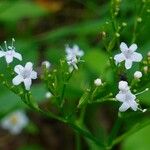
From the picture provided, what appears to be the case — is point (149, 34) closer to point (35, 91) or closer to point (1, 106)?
point (35, 91)

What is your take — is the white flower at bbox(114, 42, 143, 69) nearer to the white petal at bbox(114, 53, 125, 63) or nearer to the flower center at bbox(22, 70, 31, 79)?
the white petal at bbox(114, 53, 125, 63)

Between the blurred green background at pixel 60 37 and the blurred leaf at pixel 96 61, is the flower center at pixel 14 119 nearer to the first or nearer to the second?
the blurred green background at pixel 60 37

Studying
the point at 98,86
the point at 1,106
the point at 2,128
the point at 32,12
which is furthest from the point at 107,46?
the point at 2,128

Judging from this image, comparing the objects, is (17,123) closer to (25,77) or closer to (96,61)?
(96,61)

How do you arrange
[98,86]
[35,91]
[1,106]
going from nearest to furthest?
[98,86], [1,106], [35,91]

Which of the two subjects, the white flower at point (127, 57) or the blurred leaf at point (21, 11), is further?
the blurred leaf at point (21, 11)

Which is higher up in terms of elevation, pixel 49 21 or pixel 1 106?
pixel 49 21

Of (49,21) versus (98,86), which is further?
(49,21)

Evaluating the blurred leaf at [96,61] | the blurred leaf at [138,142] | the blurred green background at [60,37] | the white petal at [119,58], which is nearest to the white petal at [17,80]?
the white petal at [119,58]
